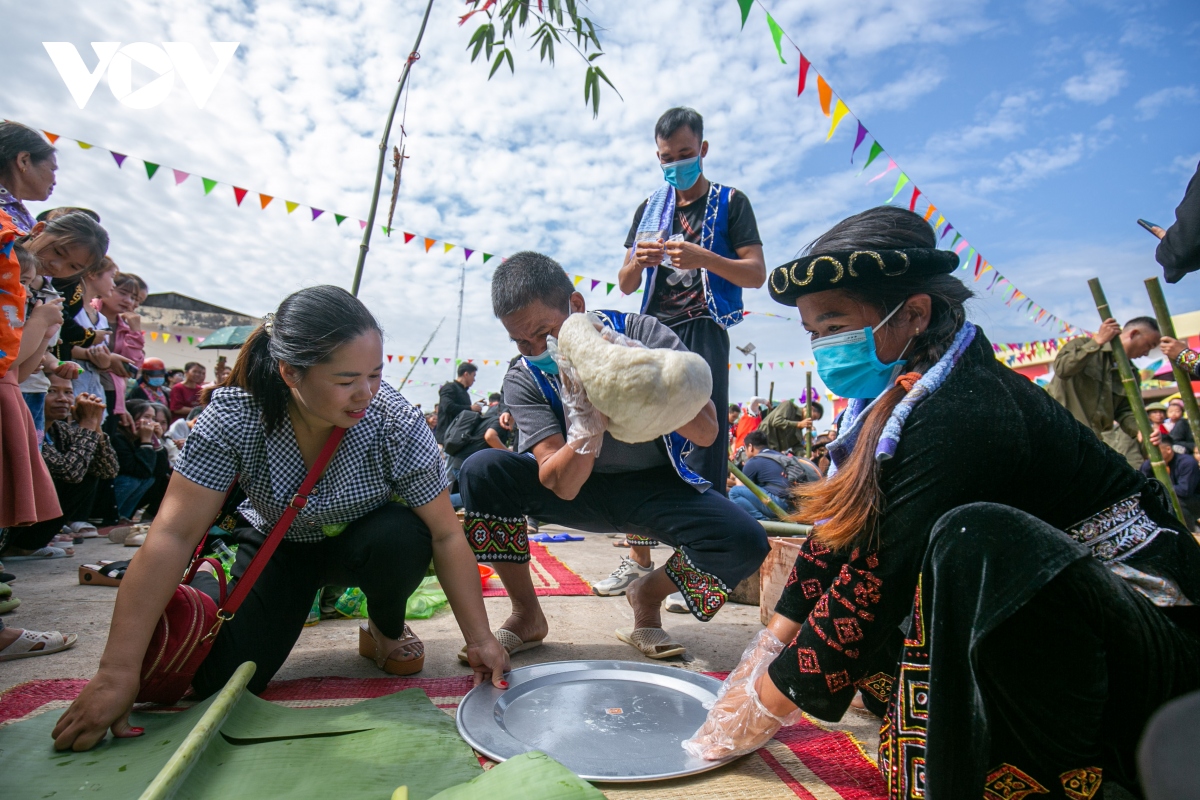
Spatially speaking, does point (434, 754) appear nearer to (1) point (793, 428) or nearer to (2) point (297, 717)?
(2) point (297, 717)

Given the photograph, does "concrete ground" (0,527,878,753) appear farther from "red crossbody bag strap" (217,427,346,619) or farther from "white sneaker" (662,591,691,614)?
"red crossbody bag strap" (217,427,346,619)

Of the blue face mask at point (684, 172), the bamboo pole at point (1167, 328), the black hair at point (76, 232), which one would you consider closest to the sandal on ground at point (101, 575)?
the black hair at point (76, 232)

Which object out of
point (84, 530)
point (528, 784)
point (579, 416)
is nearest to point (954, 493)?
point (528, 784)

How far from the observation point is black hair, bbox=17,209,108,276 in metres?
2.65

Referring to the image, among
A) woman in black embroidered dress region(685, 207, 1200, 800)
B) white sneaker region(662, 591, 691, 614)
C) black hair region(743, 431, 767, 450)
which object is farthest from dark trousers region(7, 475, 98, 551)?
black hair region(743, 431, 767, 450)

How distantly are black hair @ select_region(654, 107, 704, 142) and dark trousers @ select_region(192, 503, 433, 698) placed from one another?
2002mm

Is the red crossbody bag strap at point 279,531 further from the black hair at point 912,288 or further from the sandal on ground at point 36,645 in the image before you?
the black hair at point 912,288

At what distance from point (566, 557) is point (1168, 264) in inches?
133

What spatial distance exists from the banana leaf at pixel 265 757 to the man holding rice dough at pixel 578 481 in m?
0.73

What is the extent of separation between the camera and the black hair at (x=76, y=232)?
265cm

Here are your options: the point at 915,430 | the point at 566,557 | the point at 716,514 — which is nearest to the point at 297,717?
the point at 716,514

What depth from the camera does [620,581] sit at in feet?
10.1

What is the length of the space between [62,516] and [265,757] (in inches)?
135

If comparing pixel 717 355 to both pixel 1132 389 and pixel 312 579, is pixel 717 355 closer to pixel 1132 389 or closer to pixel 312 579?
pixel 312 579
